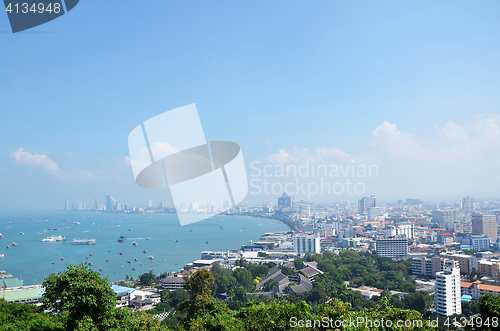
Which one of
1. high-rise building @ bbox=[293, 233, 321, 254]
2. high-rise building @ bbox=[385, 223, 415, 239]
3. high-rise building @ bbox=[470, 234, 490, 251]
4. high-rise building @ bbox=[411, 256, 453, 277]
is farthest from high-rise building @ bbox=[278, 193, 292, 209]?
high-rise building @ bbox=[411, 256, 453, 277]

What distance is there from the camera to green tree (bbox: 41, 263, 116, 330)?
1.67m

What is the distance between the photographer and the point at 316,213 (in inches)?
1069

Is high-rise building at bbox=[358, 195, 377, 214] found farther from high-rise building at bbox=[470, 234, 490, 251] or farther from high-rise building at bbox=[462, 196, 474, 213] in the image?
high-rise building at bbox=[470, 234, 490, 251]

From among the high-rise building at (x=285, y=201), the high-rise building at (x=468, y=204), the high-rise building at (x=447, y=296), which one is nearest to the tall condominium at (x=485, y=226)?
the high-rise building at (x=447, y=296)

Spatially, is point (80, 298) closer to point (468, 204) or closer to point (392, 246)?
point (392, 246)

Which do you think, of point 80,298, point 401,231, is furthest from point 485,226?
point 80,298

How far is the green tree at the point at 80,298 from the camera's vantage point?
1670mm

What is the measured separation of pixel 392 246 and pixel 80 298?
11.6 m

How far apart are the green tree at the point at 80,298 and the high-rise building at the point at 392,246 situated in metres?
11.3

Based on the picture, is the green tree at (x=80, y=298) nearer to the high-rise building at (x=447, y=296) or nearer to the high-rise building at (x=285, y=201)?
the high-rise building at (x=447, y=296)

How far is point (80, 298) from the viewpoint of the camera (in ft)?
5.49

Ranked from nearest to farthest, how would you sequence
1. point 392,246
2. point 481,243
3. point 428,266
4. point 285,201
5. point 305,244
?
point 428,266 < point 392,246 < point 481,243 < point 305,244 < point 285,201

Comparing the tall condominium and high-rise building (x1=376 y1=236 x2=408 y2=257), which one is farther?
the tall condominium

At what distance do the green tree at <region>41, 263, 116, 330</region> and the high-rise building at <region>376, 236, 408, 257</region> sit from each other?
11306mm
